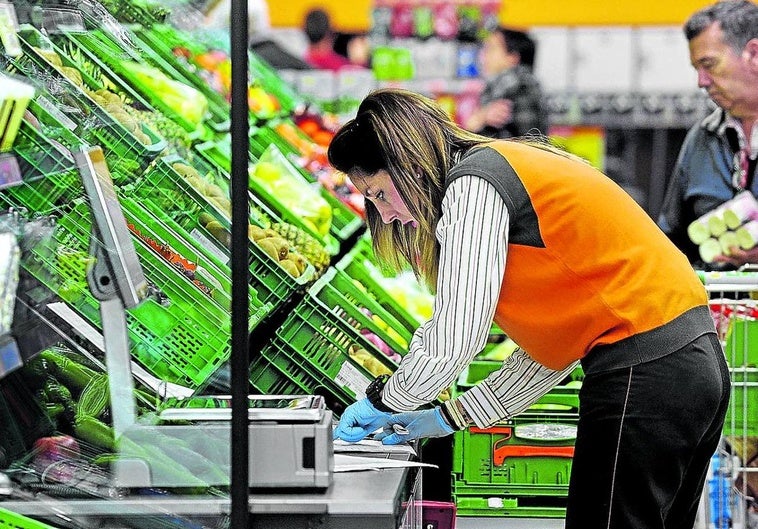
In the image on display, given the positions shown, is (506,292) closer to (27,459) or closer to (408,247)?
(408,247)

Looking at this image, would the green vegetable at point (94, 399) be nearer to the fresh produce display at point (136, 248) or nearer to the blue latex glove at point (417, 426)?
the fresh produce display at point (136, 248)

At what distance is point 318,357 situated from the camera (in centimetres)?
302

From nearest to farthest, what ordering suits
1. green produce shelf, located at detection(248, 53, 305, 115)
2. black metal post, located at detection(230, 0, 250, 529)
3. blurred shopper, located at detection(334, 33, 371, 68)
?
black metal post, located at detection(230, 0, 250, 529), green produce shelf, located at detection(248, 53, 305, 115), blurred shopper, located at detection(334, 33, 371, 68)

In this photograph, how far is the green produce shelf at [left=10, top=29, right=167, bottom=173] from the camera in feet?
7.04

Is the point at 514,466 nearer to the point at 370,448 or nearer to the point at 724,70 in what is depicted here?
the point at 370,448

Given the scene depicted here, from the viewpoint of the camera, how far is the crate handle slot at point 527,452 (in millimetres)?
3150

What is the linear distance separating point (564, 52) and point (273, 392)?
6986 millimetres

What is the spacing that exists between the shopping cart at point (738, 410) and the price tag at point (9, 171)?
192cm

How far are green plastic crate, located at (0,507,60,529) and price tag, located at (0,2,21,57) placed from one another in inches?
34.2

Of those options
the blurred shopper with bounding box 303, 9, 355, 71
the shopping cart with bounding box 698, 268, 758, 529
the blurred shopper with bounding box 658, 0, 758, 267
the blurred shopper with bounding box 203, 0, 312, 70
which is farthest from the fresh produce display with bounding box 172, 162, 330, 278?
the blurred shopper with bounding box 303, 9, 355, 71

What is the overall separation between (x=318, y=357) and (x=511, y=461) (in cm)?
65


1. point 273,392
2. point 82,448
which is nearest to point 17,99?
point 82,448

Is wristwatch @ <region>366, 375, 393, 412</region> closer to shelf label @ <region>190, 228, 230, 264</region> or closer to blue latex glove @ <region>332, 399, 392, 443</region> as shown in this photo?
blue latex glove @ <region>332, 399, 392, 443</region>

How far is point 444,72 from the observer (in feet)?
27.8
